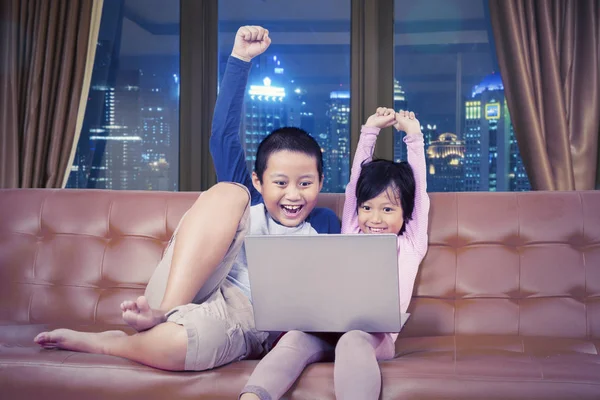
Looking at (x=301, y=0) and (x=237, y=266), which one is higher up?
(x=301, y=0)

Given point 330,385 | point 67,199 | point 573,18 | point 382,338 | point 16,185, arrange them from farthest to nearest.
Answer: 1. point 16,185
2. point 573,18
3. point 67,199
4. point 382,338
5. point 330,385

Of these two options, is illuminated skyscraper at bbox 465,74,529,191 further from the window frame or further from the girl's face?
the girl's face

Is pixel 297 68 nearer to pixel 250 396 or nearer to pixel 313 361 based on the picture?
pixel 313 361

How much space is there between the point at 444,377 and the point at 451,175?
1.78 m

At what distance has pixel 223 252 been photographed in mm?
1482

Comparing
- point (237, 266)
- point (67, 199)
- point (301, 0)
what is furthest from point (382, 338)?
point (301, 0)

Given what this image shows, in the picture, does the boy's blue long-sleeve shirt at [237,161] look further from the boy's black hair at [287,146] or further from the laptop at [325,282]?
the laptop at [325,282]

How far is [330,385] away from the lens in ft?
4.39

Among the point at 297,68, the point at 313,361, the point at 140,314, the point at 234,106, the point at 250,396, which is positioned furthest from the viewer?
the point at 297,68

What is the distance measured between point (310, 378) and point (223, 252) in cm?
37

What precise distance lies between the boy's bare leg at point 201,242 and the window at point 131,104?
1.65 meters

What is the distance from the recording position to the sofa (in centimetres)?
170

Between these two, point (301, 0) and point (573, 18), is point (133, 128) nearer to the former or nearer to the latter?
point (301, 0)

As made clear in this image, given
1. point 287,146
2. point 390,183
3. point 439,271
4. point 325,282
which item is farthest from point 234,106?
point 439,271
